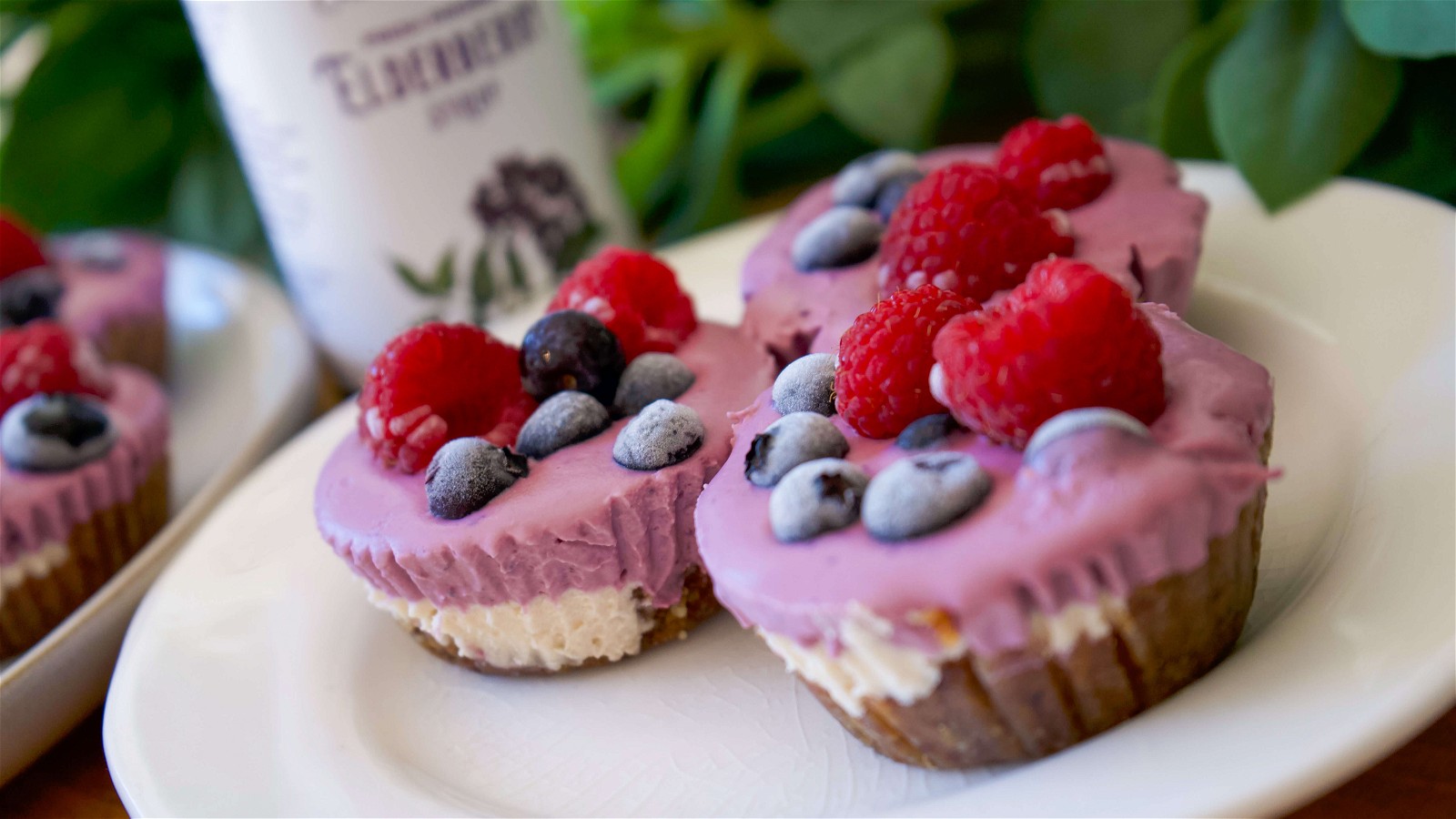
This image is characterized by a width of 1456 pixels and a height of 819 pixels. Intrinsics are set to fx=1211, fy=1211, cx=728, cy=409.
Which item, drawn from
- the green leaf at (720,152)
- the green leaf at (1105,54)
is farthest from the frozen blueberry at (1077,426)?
the green leaf at (720,152)

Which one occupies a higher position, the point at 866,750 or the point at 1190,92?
the point at 1190,92

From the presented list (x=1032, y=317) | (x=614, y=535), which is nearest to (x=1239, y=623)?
(x=1032, y=317)

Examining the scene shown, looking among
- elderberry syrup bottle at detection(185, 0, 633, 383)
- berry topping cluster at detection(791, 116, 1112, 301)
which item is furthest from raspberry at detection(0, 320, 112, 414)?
berry topping cluster at detection(791, 116, 1112, 301)

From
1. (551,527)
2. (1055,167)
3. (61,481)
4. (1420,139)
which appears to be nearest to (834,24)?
(1055,167)

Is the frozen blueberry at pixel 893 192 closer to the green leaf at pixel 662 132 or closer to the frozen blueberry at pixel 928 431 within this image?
the frozen blueberry at pixel 928 431

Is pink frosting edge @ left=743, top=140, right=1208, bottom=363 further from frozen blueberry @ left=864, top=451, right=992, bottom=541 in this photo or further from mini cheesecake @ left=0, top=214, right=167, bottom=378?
mini cheesecake @ left=0, top=214, right=167, bottom=378

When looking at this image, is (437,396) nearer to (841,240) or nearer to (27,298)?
(841,240)
